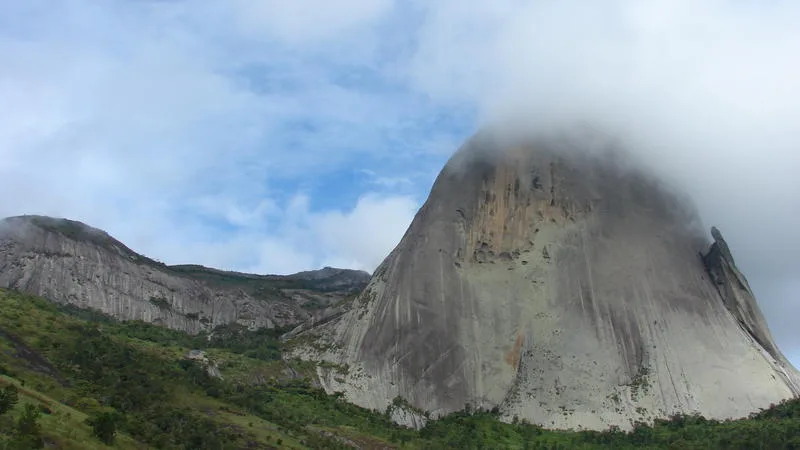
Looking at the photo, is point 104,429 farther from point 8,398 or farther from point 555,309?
point 555,309

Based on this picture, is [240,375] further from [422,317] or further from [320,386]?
[422,317]

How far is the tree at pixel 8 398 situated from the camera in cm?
5409

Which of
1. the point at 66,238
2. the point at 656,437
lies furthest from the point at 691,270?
the point at 66,238

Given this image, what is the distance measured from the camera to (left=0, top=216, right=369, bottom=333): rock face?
15650cm

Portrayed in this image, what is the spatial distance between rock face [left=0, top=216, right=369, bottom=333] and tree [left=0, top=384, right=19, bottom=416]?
91832mm

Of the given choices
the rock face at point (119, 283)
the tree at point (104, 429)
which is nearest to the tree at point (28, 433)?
the tree at point (104, 429)

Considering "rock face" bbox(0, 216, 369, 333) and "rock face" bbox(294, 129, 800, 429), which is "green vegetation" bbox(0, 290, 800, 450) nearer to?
"rock face" bbox(294, 129, 800, 429)

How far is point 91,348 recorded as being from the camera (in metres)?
87.7

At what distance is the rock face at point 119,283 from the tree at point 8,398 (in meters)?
91.8

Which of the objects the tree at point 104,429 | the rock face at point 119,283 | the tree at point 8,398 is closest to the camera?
the tree at point 8,398

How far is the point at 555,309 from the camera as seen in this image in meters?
131

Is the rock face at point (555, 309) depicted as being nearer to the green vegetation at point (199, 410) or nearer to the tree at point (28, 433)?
the green vegetation at point (199, 410)

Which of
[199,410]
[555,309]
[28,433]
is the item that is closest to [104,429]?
[28,433]

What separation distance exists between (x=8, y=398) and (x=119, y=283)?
375ft
